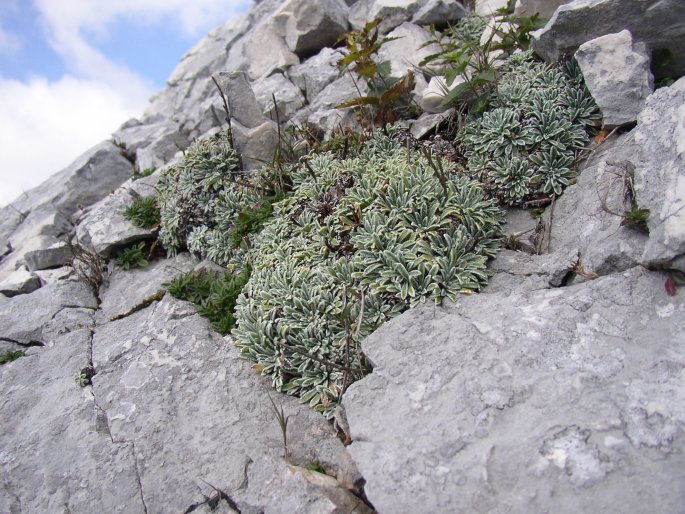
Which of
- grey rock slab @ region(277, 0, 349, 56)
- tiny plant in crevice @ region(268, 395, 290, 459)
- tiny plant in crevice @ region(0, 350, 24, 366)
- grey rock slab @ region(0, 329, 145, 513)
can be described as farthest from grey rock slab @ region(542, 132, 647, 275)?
grey rock slab @ region(277, 0, 349, 56)

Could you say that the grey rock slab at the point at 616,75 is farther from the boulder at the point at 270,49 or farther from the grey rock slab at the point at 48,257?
the grey rock slab at the point at 48,257

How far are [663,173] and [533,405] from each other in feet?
8.06

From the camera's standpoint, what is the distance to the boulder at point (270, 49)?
10836 millimetres

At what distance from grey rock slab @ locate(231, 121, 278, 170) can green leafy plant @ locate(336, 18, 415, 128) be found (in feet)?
4.45

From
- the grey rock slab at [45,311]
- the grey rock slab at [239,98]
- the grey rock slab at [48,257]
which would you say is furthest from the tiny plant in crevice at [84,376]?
the grey rock slab at [239,98]

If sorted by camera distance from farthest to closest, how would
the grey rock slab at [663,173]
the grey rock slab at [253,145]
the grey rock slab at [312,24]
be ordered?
the grey rock slab at [312,24] < the grey rock slab at [253,145] < the grey rock slab at [663,173]

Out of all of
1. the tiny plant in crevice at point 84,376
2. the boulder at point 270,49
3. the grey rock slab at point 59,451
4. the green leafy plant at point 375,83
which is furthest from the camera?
the boulder at point 270,49

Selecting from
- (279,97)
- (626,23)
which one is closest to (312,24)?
(279,97)

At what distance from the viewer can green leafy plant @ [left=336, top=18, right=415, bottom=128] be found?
6766 millimetres

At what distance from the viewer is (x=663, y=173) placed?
167 inches

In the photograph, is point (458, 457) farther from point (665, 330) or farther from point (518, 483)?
point (665, 330)

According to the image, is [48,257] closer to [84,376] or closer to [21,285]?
[21,285]

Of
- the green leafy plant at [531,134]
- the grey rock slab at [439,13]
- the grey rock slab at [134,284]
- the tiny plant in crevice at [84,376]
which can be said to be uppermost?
the grey rock slab at [439,13]

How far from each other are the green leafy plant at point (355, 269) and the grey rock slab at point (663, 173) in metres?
1.49
